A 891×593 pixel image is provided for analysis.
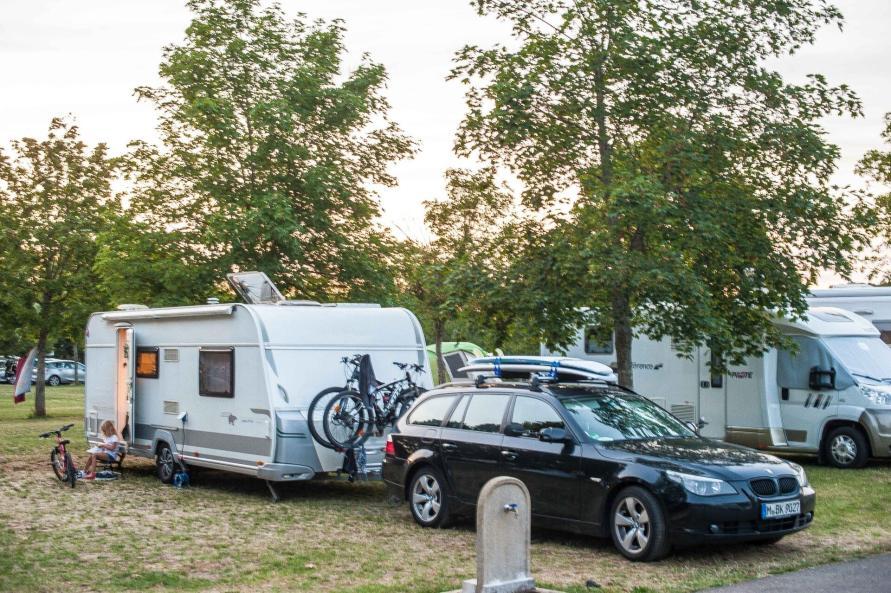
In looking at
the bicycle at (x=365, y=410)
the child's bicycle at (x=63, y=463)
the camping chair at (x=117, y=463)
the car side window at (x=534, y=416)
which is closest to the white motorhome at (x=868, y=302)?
the bicycle at (x=365, y=410)

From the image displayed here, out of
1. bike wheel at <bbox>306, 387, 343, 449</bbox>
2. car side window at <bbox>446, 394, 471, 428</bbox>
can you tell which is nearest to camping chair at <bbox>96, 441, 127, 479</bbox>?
bike wheel at <bbox>306, 387, 343, 449</bbox>

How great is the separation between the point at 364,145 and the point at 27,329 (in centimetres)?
1296

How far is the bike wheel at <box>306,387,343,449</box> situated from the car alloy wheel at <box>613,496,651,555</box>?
15.7 feet

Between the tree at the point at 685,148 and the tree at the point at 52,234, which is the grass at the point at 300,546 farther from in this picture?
the tree at the point at 52,234

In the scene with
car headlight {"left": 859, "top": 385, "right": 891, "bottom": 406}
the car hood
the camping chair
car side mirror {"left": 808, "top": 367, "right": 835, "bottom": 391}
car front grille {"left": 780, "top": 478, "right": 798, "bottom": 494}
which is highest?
car side mirror {"left": 808, "top": 367, "right": 835, "bottom": 391}

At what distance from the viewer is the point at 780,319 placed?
1781cm

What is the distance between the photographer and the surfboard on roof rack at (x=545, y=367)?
1141cm

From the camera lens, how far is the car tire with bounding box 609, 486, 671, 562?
9.41 metres

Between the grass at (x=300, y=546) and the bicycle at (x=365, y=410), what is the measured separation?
2.81 ft

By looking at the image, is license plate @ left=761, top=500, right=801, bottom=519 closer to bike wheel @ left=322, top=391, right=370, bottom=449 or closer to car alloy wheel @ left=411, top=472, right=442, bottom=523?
car alloy wheel @ left=411, top=472, right=442, bottom=523

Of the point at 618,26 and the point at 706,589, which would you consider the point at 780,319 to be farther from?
the point at 706,589

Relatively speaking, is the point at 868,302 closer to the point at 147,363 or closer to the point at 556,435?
the point at 556,435

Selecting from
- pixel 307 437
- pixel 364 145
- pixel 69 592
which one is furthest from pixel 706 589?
pixel 364 145

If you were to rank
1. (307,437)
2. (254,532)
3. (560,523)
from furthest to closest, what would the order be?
(307,437), (254,532), (560,523)
